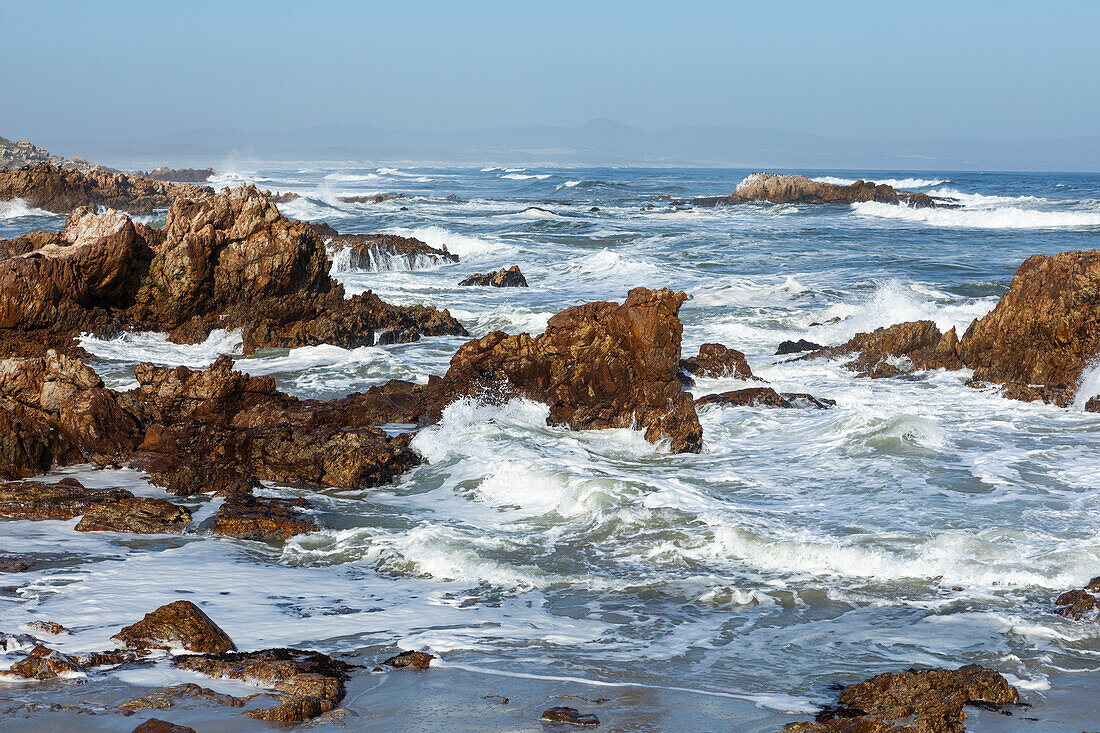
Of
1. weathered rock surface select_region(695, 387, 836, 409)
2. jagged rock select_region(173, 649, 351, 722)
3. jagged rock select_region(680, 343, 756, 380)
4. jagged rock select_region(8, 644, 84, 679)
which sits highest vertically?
jagged rock select_region(680, 343, 756, 380)

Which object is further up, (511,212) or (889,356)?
(511,212)

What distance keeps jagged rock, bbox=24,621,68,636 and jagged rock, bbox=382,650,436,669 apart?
173 centimetres

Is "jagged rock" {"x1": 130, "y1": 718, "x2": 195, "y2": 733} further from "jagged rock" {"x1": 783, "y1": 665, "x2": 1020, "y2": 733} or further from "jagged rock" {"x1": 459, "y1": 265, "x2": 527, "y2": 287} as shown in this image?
"jagged rock" {"x1": 459, "y1": 265, "x2": 527, "y2": 287}

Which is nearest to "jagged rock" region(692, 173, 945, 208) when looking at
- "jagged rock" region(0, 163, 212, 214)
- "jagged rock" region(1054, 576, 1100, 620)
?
"jagged rock" region(0, 163, 212, 214)

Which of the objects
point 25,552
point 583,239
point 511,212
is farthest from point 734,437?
point 511,212

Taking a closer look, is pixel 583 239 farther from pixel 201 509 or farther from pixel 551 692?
pixel 551 692

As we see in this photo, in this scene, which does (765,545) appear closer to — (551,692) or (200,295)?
(551,692)

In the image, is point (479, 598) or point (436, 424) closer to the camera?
point (479, 598)

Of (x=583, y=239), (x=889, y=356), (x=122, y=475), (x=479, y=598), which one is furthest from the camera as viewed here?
(x=583, y=239)

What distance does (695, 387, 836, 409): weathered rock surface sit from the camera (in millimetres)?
11586

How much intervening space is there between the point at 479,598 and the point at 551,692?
1.64 m

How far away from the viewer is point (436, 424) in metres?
10.5

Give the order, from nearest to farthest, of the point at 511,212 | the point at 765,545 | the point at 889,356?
the point at 765,545, the point at 889,356, the point at 511,212

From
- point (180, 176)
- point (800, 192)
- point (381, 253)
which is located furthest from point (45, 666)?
point (180, 176)
